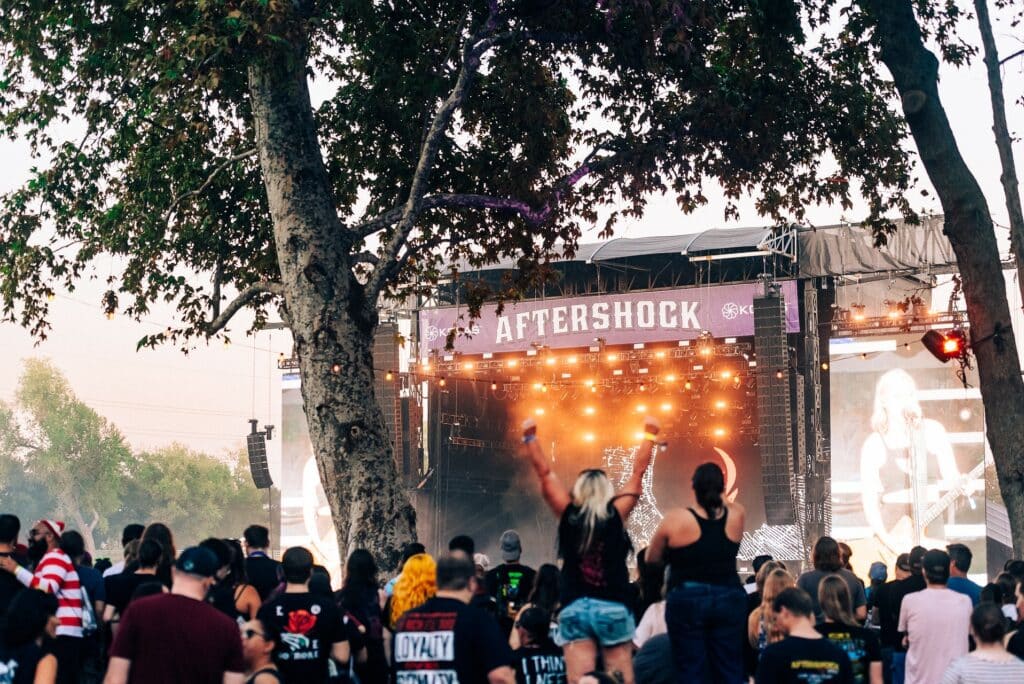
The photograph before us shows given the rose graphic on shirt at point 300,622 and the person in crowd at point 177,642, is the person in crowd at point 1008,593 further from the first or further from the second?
the person in crowd at point 177,642

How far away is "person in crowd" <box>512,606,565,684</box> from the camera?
22.8ft

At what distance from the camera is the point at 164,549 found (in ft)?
27.5

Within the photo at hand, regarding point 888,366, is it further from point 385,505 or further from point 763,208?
point 385,505

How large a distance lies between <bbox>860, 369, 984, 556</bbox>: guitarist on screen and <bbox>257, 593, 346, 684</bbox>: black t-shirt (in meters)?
22.4

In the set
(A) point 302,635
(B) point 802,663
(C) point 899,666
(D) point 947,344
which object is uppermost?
(D) point 947,344

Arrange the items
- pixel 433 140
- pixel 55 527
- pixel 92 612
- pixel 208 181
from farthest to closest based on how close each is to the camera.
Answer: pixel 208 181 < pixel 433 140 < pixel 55 527 < pixel 92 612

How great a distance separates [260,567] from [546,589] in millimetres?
1852

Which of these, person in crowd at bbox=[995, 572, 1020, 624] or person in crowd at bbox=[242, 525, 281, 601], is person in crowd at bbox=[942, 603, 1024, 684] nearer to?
person in crowd at bbox=[995, 572, 1020, 624]

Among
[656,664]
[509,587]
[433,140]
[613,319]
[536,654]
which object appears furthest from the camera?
[613,319]

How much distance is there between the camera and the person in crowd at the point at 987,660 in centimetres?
688

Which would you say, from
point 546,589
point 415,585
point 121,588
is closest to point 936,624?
point 546,589

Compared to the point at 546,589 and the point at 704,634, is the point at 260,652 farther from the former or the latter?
the point at 546,589

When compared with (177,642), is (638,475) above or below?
above

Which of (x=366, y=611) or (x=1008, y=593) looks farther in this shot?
(x=1008, y=593)
